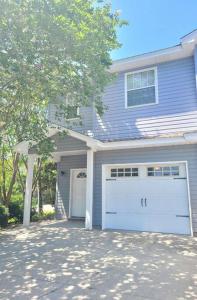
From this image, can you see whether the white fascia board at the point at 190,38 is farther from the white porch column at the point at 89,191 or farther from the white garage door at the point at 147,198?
the white porch column at the point at 89,191

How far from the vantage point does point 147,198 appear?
970 cm

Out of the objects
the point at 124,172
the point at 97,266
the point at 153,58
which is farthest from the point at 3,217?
the point at 153,58

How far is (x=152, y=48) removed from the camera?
10711mm

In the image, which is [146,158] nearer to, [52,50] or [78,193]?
[78,193]

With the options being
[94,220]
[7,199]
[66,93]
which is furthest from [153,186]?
[7,199]

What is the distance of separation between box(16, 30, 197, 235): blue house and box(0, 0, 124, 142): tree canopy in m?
1.87

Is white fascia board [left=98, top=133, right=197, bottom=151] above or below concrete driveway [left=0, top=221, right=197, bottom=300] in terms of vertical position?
above

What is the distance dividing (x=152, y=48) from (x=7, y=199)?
31.6 ft

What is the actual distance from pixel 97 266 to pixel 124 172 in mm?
5145

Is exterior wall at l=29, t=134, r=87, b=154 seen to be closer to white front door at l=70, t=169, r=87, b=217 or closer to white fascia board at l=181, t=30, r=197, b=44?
white front door at l=70, t=169, r=87, b=217

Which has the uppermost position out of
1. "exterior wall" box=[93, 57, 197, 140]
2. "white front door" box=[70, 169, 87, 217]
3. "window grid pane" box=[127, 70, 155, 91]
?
"window grid pane" box=[127, 70, 155, 91]

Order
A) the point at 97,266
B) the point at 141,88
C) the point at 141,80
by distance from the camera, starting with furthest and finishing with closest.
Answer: the point at 141,80 < the point at 141,88 < the point at 97,266

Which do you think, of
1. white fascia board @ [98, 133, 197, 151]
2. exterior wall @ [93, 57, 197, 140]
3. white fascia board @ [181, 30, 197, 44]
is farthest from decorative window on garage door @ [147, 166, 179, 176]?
white fascia board @ [181, 30, 197, 44]

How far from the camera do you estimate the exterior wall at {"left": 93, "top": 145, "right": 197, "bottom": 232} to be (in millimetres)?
9133
